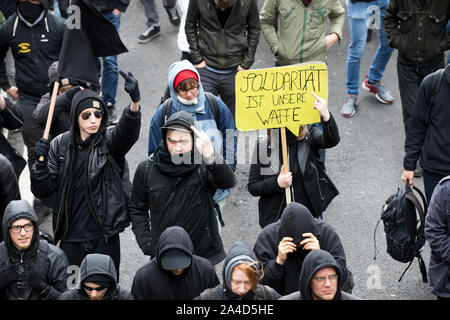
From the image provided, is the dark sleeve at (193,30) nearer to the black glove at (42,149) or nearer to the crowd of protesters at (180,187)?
the crowd of protesters at (180,187)

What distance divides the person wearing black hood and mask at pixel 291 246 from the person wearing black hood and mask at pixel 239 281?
39 centimetres

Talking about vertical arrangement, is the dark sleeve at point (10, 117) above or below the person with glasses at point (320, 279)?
above

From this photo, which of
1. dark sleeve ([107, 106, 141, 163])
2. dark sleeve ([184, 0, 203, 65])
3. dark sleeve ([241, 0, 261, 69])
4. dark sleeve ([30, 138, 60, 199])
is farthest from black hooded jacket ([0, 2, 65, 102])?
dark sleeve ([107, 106, 141, 163])

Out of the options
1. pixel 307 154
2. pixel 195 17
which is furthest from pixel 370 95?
pixel 307 154

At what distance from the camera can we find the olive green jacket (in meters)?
8.95

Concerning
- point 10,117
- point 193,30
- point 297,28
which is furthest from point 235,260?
point 297,28

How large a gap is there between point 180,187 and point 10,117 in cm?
205

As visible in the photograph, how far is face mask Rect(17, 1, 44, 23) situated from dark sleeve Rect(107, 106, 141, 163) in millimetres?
2442

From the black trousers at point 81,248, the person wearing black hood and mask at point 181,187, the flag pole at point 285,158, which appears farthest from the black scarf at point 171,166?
the black trousers at point 81,248

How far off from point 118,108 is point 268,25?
2.22 meters

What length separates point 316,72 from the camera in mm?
6668

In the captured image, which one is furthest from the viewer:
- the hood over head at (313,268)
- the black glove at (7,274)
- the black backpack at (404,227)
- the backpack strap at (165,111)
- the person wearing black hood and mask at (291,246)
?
the backpack strap at (165,111)

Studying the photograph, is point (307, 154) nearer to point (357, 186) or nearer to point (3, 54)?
point (357, 186)

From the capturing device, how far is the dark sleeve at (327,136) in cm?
677
